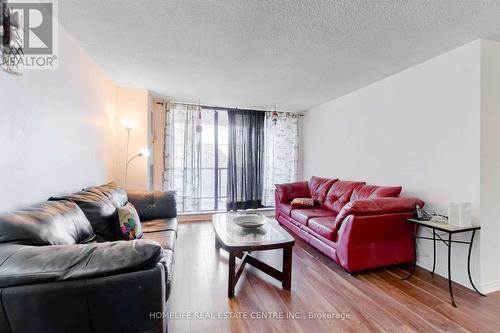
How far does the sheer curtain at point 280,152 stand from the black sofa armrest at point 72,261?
13.8 ft

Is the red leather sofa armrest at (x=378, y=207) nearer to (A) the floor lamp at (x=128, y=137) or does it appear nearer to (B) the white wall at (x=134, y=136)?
(A) the floor lamp at (x=128, y=137)

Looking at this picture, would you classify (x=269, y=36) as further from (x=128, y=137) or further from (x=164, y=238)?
(x=128, y=137)

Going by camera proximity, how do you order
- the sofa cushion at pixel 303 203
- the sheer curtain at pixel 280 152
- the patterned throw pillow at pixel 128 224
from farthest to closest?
the sheer curtain at pixel 280 152, the sofa cushion at pixel 303 203, the patterned throw pillow at pixel 128 224

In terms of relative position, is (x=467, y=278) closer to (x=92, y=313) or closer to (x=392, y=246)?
(x=392, y=246)

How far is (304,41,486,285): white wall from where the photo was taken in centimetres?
222

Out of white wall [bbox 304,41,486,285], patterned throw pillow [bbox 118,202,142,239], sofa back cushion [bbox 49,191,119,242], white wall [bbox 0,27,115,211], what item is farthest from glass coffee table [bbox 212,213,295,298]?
white wall [bbox 304,41,486,285]

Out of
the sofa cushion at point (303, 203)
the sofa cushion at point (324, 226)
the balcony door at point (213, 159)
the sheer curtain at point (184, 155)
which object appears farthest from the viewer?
the balcony door at point (213, 159)

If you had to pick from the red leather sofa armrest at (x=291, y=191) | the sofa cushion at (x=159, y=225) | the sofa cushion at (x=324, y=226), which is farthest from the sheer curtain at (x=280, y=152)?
the sofa cushion at (x=159, y=225)

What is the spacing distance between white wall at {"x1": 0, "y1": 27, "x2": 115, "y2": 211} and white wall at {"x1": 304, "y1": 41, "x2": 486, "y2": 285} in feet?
12.5

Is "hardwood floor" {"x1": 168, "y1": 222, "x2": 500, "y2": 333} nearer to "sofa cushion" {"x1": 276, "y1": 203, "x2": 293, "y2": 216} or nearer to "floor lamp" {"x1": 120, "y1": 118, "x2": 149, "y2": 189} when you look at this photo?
"sofa cushion" {"x1": 276, "y1": 203, "x2": 293, "y2": 216}

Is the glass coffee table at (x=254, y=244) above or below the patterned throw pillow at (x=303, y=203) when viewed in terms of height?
below

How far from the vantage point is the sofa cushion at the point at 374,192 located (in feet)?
9.05

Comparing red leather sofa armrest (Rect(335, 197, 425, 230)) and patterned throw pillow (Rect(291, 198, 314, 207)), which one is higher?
red leather sofa armrest (Rect(335, 197, 425, 230))

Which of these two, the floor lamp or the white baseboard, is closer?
the white baseboard
